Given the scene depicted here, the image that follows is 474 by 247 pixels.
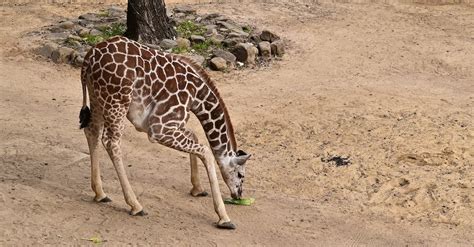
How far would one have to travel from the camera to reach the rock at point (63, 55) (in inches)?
517

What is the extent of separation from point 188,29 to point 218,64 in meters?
1.88

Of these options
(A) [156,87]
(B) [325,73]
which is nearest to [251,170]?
(A) [156,87]

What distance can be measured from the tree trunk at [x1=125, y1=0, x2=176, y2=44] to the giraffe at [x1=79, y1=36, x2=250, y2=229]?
574 centimetres

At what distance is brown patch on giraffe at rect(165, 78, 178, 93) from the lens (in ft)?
25.8

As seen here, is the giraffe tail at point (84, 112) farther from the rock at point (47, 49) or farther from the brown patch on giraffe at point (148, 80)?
the rock at point (47, 49)

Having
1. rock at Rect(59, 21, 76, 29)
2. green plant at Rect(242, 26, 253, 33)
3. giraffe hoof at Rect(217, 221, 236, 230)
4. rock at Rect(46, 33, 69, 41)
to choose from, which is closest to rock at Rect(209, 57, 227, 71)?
green plant at Rect(242, 26, 253, 33)

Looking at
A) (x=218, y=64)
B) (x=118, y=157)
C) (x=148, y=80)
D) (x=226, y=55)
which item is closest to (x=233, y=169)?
(x=118, y=157)

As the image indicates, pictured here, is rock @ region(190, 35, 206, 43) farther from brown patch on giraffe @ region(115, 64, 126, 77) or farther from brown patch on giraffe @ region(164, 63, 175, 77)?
brown patch on giraffe @ region(115, 64, 126, 77)

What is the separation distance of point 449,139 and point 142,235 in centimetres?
467

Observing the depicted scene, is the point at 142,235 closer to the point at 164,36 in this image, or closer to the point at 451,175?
the point at 451,175

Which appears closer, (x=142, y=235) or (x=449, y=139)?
(x=142, y=235)

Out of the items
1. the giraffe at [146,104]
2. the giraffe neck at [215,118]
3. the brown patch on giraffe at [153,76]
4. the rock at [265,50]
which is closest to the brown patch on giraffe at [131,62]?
the giraffe at [146,104]

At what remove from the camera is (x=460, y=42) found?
48.3ft

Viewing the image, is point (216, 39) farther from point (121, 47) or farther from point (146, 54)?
point (121, 47)
